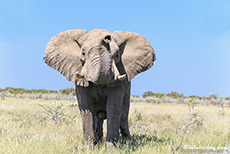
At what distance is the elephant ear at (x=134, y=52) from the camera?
14.4 feet

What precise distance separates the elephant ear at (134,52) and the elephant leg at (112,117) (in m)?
0.48

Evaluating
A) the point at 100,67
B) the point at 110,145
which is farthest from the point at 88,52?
the point at 110,145

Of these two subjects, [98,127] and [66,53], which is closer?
[66,53]

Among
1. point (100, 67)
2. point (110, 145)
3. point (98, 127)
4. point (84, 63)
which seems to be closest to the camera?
point (100, 67)

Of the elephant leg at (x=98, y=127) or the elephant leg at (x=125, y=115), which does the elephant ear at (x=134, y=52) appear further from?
the elephant leg at (x=98, y=127)

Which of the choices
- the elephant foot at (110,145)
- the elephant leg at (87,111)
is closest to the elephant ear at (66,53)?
the elephant leg at (87,111)

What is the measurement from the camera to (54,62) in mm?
4508

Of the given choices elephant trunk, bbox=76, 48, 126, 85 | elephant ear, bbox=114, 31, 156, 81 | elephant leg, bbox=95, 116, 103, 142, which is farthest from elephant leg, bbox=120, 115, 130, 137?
elephant trunk, bbox=76, 48, 126, 85

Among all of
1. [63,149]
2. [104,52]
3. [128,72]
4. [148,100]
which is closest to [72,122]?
[63,149]

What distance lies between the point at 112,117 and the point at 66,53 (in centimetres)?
139

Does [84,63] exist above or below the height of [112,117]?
above

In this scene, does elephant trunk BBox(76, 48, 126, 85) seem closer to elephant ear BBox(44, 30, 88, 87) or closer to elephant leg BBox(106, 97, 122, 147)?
elephant ear BBox(44, 30, 88, 87)

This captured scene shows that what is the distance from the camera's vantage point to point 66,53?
14.5 ft

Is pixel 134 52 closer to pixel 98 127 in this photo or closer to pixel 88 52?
pixel 88 52
